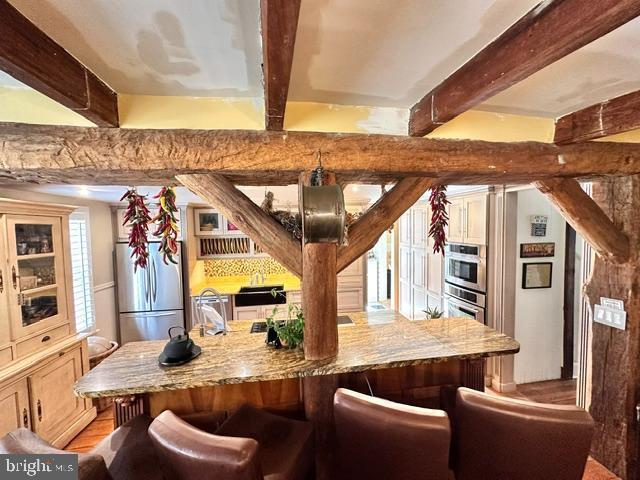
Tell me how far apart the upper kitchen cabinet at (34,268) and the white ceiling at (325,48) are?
66.9 inches

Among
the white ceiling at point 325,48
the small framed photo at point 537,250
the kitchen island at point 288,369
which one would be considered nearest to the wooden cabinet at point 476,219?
the small framed photo at point 537,250

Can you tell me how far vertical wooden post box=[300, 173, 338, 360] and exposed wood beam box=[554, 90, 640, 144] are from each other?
4.75ft

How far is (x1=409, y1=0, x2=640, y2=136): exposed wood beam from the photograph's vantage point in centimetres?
79

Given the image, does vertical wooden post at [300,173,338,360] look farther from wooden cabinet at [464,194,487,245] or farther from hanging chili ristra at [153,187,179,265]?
wooden cabinet at [464,194,487,245]

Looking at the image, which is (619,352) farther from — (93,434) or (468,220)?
(93,434)

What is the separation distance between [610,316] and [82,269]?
211 inches

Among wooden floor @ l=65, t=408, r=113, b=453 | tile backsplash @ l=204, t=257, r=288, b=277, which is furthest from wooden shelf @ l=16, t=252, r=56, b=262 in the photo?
tile backsplash @ l=204, t=257, r=288, b=277

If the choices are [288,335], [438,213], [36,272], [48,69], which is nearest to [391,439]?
[288,335]

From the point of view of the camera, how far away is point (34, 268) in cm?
242

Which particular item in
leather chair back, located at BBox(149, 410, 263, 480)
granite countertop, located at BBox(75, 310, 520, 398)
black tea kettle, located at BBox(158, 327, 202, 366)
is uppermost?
black tea kettle, located at BBox(158, 327, 202, 366)

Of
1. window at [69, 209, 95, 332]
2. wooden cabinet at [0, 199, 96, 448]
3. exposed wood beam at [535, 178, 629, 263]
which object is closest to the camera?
exposed wood beam at [535, 178, 629, 263]

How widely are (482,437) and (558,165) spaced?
5.27 ft

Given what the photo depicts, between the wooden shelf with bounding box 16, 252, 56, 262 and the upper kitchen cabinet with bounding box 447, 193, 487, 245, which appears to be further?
the upper kitchen cabinet with bounding box 447, 193, 487, 245

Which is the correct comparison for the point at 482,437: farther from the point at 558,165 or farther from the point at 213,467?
the point at 558,165
